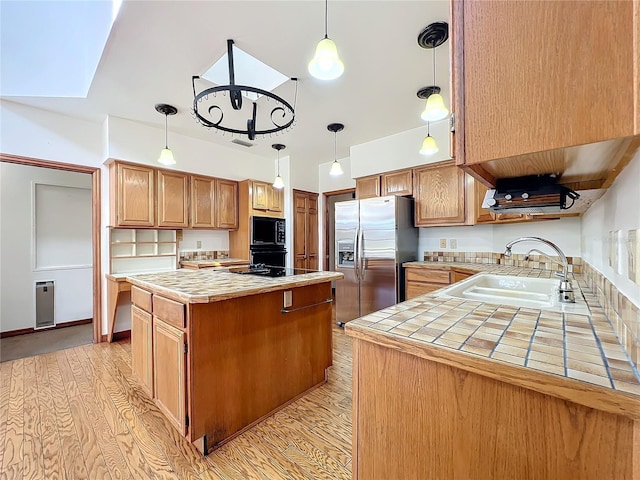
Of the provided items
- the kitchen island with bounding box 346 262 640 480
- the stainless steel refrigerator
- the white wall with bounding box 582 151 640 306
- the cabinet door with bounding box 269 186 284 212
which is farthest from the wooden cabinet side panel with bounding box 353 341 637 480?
the cabinet door with bounding box 269 186 284 212

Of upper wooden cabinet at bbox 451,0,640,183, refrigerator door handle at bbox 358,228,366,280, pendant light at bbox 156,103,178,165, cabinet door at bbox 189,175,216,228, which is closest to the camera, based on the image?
upper wooden cabinet at bbox 451,0,640,183

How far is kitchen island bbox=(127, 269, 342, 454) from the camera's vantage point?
5.20 ft

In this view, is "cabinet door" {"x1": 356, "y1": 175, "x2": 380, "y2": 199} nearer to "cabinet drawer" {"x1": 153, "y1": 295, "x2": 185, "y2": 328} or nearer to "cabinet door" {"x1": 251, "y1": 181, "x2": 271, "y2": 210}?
"cabinet door" {"x1": 251, "y1": 181, "x2": 271, "y2": 210}

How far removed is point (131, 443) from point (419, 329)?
1.88 meters

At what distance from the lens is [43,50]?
9.57 feet

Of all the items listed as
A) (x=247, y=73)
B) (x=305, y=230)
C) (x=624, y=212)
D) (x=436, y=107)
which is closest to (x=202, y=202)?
(x=305, y=230)

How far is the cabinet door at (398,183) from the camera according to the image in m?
3.75

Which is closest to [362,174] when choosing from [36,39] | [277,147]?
[277,147]

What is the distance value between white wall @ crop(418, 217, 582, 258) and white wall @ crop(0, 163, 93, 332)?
5.12 metres

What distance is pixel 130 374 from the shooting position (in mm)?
2574

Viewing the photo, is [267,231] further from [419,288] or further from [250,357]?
[250,357]

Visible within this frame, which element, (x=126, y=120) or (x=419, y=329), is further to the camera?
(x=126, y=120)

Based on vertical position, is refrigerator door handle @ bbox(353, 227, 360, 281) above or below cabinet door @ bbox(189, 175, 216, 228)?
below

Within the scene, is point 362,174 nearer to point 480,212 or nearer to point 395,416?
point 480,212
